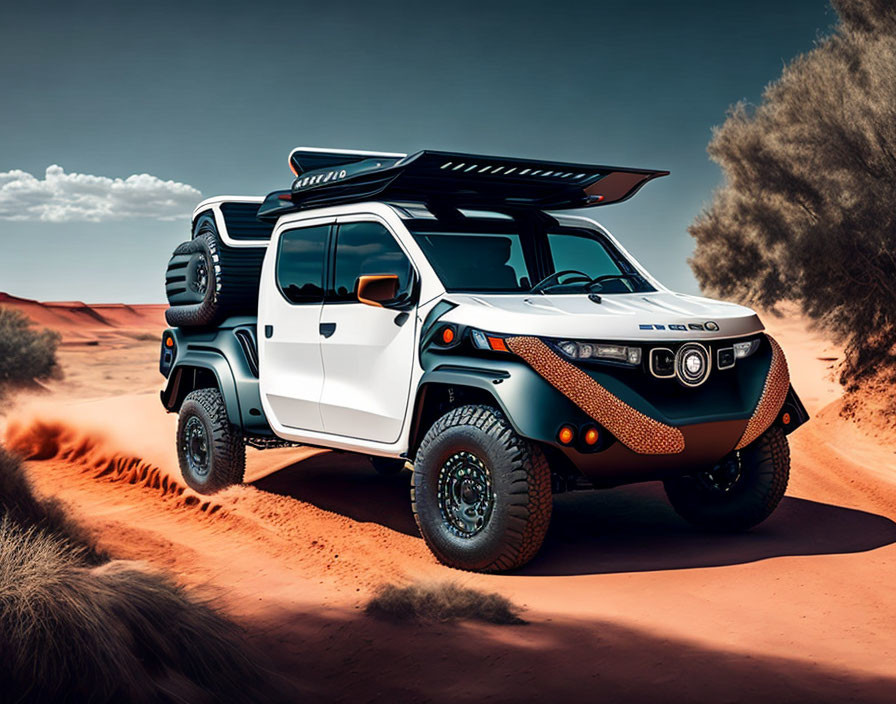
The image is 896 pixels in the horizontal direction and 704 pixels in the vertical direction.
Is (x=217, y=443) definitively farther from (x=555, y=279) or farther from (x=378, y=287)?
(x=555, y=279)

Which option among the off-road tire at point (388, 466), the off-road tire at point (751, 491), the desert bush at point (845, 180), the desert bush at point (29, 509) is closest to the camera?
the desert bush at point (29, 509)

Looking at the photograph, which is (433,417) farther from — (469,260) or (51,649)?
(51,649)

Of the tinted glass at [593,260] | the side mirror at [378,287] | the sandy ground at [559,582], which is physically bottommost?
the sandy ground at [559,582]

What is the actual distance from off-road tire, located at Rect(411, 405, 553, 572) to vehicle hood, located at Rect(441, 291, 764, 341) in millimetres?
565

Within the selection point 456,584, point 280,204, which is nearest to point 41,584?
point 456,584

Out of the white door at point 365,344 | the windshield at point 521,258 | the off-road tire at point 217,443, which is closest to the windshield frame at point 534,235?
the windshield at point 521,258

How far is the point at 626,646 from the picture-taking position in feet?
16.9

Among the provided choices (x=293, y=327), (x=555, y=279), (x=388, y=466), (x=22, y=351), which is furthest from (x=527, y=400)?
(x=22, y=351)

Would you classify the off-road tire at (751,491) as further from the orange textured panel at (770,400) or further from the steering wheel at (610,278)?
the steering wheel at (610,278)

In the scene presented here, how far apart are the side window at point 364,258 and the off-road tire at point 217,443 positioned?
2.01 meters

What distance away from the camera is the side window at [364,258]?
7355 millimetres

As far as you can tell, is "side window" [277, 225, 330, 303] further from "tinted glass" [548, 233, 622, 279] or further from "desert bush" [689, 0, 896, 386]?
"desert bush" [689, 0, 896, 386]

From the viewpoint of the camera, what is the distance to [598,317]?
6508 millimetres

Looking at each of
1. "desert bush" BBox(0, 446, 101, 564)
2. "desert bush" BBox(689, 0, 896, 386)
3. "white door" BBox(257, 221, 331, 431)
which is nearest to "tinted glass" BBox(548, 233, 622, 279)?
"white door" BBox(257, 221, 331, 431)
